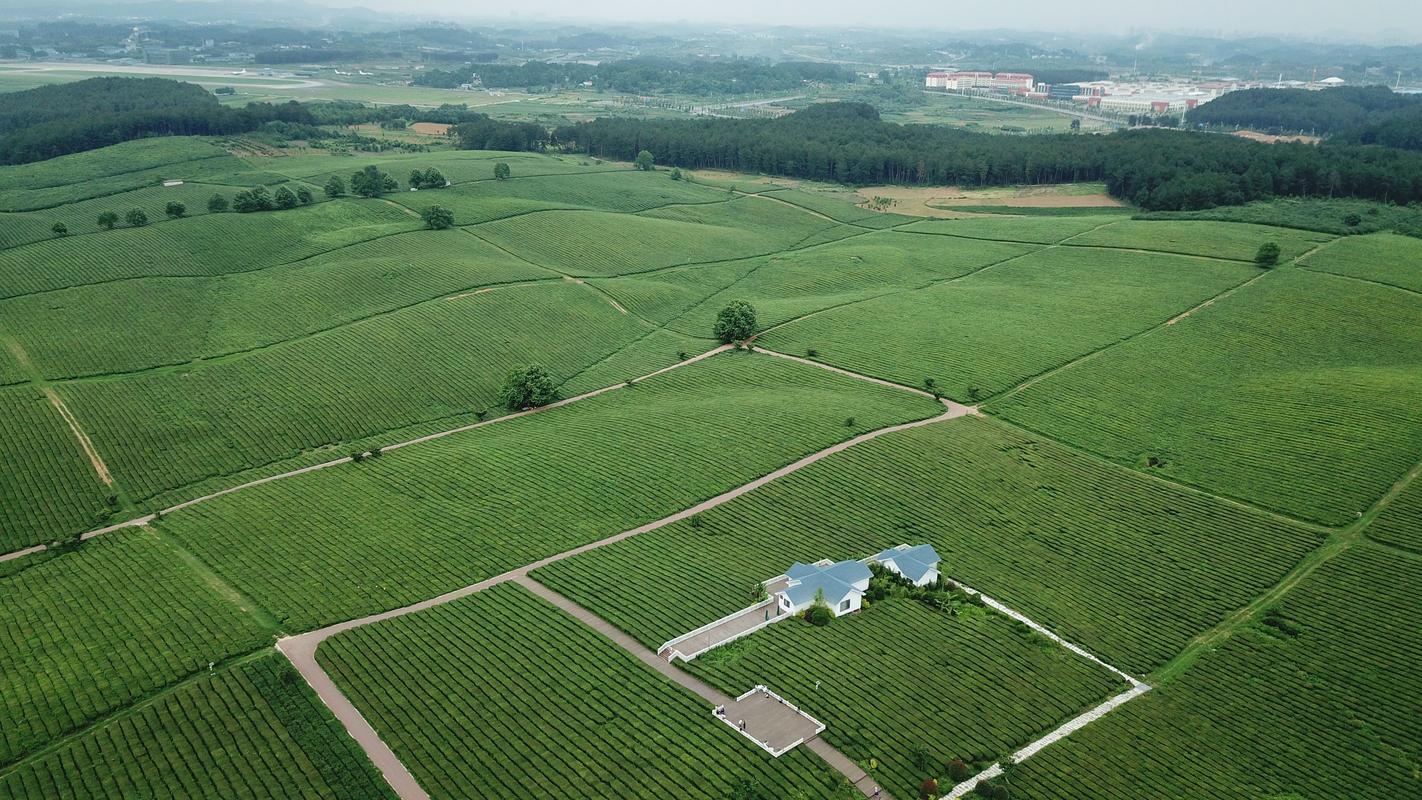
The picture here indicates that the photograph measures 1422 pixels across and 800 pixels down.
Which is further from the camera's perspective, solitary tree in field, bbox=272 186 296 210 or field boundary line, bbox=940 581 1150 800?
solitary tree in field, bbox=272 186 296 210

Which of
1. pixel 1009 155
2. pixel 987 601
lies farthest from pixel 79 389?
pixel 1009 155

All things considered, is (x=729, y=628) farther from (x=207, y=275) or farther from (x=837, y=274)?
(x=207, y=275)

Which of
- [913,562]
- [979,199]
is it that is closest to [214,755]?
[913,562]

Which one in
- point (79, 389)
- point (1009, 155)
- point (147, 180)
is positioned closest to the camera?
point (79, 389)

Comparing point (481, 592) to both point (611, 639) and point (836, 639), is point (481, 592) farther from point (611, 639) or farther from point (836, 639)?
point (836, 639)

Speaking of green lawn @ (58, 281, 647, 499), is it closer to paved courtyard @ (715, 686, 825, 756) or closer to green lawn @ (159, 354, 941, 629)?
green lawn @ (159, 354, 941, 629)

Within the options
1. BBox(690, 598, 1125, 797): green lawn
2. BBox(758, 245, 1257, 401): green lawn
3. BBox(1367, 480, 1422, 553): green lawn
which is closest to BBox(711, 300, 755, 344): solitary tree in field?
BBox(758, 245, 1257, 401): green lawn
